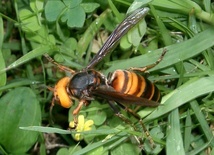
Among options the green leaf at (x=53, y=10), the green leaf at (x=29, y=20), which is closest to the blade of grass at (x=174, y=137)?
the green leaf at (x=53, y=10)

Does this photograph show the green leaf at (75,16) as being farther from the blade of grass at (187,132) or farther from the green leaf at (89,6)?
the blade of grass at (187,132)

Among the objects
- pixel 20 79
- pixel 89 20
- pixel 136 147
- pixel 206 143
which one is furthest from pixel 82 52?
pixel 206 143

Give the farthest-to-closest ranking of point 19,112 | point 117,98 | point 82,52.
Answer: point 82,52 < point 19,112 < point 117,98

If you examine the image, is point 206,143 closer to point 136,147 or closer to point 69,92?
point 136,147

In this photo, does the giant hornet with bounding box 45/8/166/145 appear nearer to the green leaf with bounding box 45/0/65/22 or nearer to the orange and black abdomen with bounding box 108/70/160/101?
the orange and black abdomen with bounding box 108/70/160/101

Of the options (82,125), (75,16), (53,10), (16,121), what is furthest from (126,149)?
(53,10)

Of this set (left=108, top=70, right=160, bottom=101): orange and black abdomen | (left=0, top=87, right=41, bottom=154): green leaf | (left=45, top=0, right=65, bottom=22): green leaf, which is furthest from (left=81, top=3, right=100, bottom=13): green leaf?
(left=0, top=87, right=41, bottom=154): green leaf
